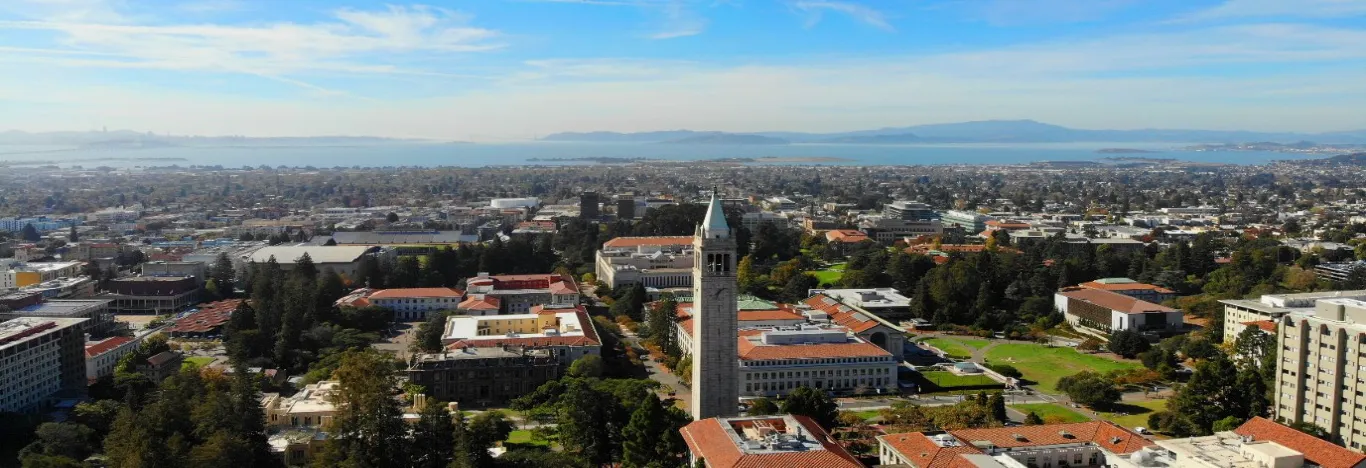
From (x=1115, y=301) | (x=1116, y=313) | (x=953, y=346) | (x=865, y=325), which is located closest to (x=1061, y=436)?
(x=865, y=325)

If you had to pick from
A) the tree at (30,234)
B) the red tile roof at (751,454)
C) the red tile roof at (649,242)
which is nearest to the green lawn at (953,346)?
the red tile roof at (751,454)

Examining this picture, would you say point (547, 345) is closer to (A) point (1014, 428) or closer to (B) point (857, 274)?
(A) point (1014, 428)

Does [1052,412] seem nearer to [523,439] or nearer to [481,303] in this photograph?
[523,439]

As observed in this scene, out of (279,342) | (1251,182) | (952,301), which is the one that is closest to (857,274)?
(952,301)

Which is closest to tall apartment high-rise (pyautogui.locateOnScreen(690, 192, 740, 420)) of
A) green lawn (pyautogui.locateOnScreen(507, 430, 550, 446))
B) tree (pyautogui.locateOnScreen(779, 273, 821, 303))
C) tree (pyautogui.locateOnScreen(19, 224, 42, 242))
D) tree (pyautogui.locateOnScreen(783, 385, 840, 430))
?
tree (pyautogui.locateOnScreen(783, 385, 840, 430))

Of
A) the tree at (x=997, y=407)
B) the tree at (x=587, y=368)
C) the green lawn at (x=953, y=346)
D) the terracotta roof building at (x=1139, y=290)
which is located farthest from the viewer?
the terracotta roof building at (x=1139, y=290)

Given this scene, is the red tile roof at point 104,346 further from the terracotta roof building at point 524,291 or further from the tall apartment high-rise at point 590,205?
the tall apartment high-rise at point 590,205
